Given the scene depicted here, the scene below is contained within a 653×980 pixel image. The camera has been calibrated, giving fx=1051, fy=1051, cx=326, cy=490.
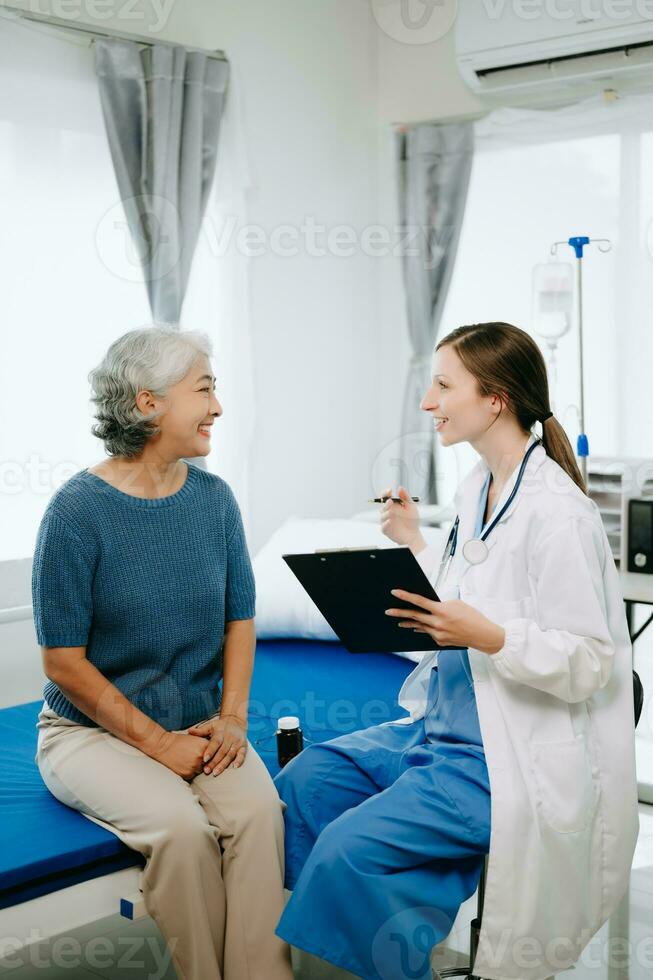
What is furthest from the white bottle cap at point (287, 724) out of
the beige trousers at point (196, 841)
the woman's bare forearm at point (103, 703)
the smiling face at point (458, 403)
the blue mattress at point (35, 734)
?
the smiling face at point (458, 403)

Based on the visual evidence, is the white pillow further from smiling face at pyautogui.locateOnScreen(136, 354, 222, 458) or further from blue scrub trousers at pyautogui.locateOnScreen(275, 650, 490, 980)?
Answer: blue scrub trousers at pyautogui.locateOnScreen(275, 650, 490, 980)

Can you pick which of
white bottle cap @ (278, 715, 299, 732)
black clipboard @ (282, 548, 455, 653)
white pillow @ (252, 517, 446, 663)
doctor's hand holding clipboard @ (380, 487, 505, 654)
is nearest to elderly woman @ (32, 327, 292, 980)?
white bottle cap @ (278, 715, 299, 732)

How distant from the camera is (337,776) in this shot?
1835mm

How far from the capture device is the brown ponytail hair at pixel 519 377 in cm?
177

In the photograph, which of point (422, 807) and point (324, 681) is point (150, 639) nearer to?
point (422, 807)

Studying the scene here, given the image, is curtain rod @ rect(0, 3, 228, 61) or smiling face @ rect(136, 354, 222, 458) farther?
curtain rod @ rect(0, 3, 228, 61)

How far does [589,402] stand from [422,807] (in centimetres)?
242

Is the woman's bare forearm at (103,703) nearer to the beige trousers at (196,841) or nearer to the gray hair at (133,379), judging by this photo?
the beige trousers at (196,841)

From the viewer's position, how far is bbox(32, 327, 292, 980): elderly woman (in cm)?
169

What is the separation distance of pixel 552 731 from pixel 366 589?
0.36 metres

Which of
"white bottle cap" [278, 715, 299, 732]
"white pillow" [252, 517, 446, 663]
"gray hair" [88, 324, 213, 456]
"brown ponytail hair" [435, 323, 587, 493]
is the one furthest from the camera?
"white pillow" [252, 517, 446, 663]

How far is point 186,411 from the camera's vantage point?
195 centimetres

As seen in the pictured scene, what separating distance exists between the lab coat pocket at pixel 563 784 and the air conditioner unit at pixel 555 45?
2569 mm

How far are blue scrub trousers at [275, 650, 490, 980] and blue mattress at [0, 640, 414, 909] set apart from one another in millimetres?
359
